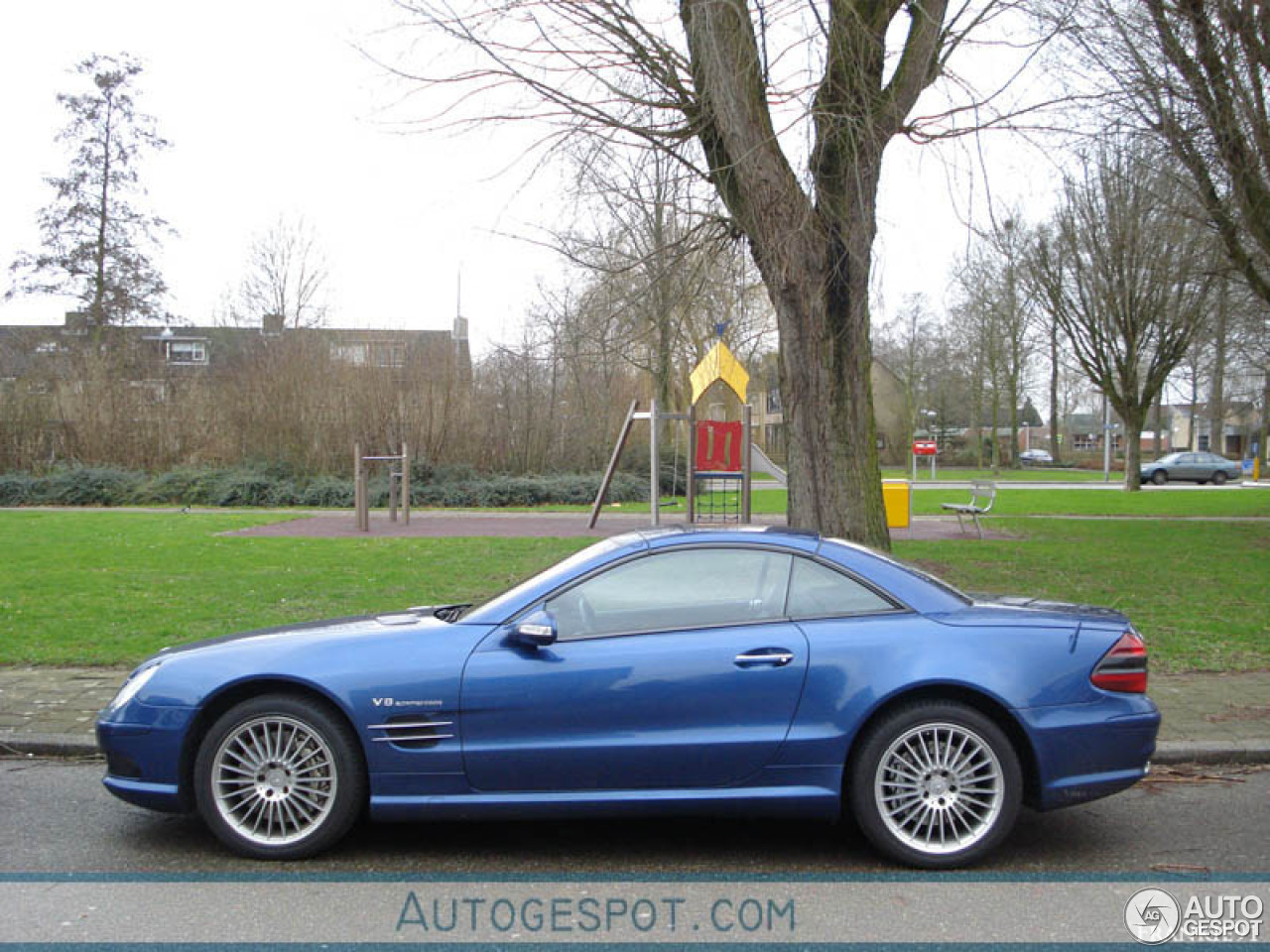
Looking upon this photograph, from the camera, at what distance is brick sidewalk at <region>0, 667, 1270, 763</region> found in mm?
5730

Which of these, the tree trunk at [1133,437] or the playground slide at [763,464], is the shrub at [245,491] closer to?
the playground slide at [763,464]

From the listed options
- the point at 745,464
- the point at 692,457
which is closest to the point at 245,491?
the point at 692,457

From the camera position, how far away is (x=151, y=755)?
427 centimetres

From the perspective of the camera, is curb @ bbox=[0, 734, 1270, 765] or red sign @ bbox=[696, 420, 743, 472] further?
red sign @ bbox=[696, 420, 743, 472]

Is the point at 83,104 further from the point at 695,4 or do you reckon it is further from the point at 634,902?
the point at 634,902

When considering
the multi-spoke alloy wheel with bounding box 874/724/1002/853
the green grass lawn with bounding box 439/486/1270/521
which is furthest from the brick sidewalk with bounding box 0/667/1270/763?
the green grass lawn with bounding box 439/486/1270/521

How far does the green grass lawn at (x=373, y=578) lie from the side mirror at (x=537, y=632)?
488cm

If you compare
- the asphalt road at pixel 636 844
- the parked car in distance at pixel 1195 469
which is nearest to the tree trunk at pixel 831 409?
the asphalt road at pixel 636 844

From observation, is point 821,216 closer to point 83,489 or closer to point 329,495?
point 329,495

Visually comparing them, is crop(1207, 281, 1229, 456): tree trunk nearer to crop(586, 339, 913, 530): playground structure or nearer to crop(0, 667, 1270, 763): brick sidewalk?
crop(586, 339, 913, 530): playground structure

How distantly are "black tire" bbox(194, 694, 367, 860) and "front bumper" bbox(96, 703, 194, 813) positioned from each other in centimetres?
10

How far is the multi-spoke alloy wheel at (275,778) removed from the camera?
13.8 feet

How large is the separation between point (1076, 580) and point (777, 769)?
8.52m

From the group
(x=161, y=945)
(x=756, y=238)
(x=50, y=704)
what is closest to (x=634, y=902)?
(x=161, y=945)
